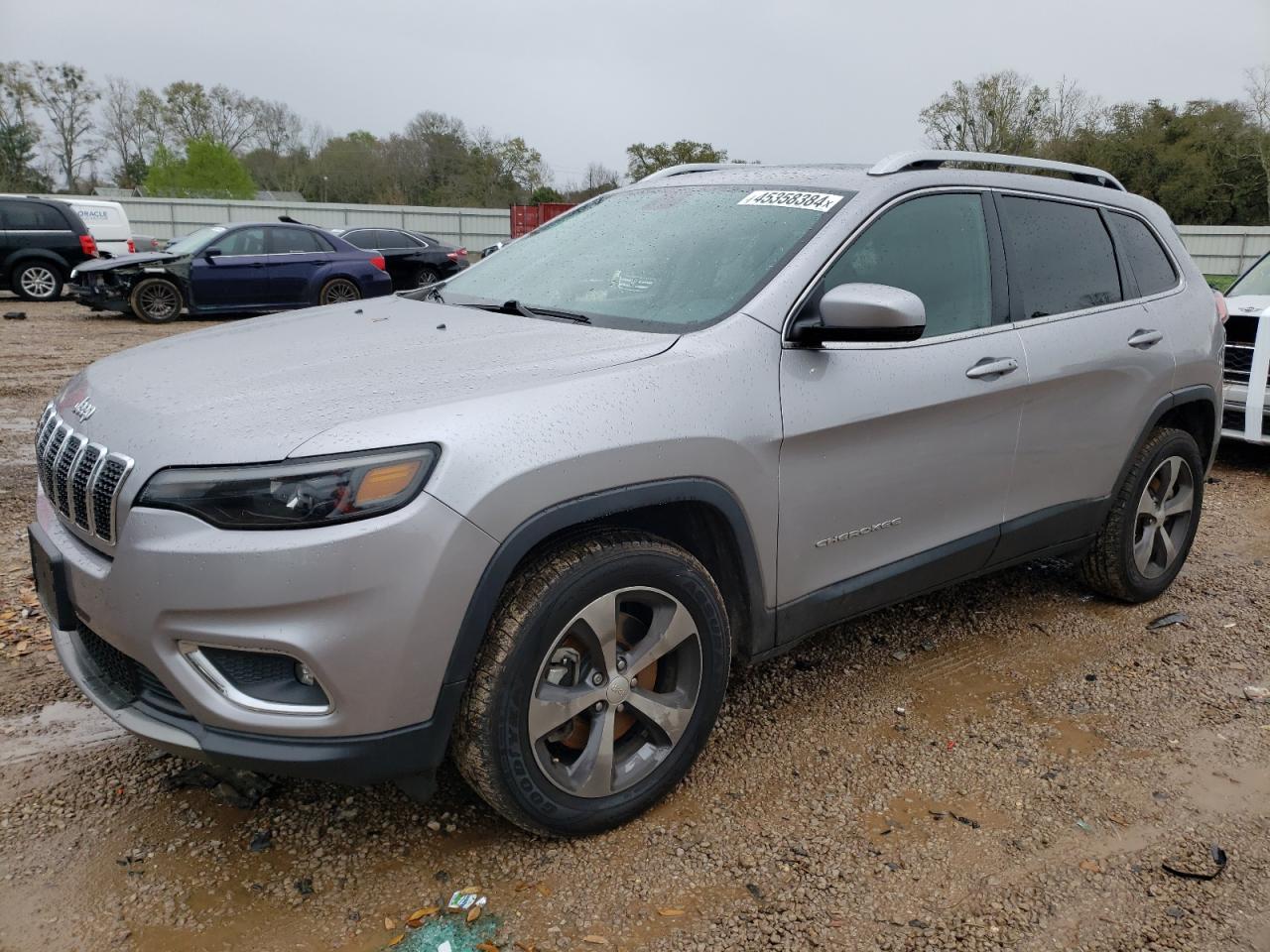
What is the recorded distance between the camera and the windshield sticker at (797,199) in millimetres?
3002

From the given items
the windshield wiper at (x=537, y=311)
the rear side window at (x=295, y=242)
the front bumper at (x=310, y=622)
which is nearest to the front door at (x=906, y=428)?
the windshield wiper at (x=537, y=311)

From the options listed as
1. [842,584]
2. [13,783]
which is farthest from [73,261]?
[842,584]

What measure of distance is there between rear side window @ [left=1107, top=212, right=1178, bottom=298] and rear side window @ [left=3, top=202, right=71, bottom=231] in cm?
1651

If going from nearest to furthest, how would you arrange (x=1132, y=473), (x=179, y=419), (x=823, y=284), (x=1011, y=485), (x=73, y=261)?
(x=179, y=419)
(x=823, y=284)
(x=1011, y=485)
(x=1132, y=473)
(x=73, y=261)

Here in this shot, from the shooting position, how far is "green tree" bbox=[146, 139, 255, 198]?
2224 inches

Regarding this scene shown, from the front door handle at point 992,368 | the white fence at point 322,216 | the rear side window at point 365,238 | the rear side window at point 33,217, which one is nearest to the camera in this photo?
the front door handle at point 992,368

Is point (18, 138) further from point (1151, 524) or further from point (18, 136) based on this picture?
point (1151, 524)

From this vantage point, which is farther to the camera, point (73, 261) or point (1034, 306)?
point (73, 261)

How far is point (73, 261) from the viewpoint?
1593 cm

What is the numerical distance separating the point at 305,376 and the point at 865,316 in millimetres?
1447

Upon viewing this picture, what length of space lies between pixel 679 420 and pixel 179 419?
1.16 meters

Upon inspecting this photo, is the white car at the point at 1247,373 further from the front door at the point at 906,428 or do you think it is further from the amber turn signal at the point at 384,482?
the amber turn signal at the point at 384,482

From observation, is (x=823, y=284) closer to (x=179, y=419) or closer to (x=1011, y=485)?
(x=1011, y=485)

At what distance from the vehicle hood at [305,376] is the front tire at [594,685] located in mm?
484
